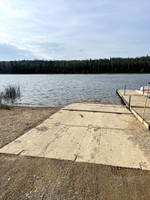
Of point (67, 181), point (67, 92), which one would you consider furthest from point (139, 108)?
point (67, 92)

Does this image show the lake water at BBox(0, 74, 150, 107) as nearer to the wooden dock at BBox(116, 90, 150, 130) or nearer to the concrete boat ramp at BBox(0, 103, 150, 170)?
the wooden dock at BBox(116, 90, 150, 130)

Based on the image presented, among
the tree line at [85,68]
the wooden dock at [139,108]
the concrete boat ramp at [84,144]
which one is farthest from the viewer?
the tree line at [85,68]

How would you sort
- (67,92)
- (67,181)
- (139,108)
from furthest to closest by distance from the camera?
(67,92) < (139,108) < (67,181)

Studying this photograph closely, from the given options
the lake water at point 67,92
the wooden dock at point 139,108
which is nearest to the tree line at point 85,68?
the lake water at point 67,92

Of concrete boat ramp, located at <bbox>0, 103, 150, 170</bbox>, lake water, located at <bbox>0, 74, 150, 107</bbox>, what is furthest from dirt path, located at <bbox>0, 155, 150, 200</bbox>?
lake water, located at <bbox>0, 74, 150, 107</bbox>

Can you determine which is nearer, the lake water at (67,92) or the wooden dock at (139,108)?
the wooden dock at (139,108)

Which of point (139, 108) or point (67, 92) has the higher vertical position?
point (139, 108)

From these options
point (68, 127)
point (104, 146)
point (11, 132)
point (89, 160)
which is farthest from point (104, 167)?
point (11, 132)

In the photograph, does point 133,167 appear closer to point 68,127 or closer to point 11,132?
point 68,127

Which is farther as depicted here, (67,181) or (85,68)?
(85,68)

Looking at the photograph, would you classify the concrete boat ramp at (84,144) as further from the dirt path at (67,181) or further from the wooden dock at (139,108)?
the wooden dock at (139,108)

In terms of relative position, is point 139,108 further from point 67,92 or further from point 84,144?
point 67,92

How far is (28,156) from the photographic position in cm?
305

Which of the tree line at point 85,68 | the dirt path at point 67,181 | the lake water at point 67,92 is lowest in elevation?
the lake water at point 67,92
